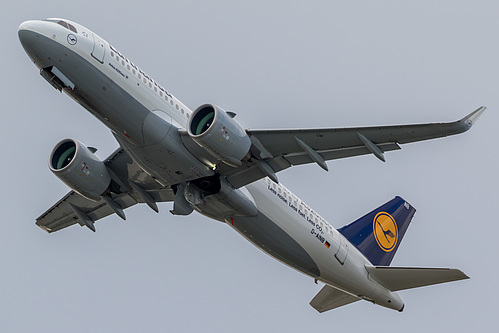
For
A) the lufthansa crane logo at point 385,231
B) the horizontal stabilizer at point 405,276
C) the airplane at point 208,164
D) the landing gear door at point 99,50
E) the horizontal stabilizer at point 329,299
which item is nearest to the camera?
the airplane at point 208,164

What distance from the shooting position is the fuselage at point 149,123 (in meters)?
28.4

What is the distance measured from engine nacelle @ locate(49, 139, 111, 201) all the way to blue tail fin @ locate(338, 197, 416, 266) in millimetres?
11951

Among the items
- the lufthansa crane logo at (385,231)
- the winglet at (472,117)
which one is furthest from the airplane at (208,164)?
the lufthansa crane logo at (385,231)

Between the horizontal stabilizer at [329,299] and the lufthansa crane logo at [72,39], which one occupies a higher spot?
the lufthansa crane logo at [72,39]

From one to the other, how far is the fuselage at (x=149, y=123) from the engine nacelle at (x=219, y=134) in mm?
1372

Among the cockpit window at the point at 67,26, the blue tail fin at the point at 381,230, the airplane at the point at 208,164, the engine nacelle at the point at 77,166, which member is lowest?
the engine nacelle at the point at 77,166

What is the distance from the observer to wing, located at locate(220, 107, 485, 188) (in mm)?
28562

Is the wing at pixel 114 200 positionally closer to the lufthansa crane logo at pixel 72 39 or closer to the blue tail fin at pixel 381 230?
the lufthansa crane logo at pixel 72 39

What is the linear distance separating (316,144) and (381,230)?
427 inches

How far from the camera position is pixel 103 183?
110 ft

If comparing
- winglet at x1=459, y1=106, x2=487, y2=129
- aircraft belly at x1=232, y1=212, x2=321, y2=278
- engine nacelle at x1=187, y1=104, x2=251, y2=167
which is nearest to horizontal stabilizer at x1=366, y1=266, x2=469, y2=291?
aircraft belly at x1=232, y1=212, x2=321, y2=278

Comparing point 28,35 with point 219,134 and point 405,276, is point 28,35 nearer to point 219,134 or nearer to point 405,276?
point 219,134

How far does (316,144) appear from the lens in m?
29.8

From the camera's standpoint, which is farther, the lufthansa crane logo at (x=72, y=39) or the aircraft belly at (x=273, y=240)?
the aircraft belly at (x=273, y=240)
